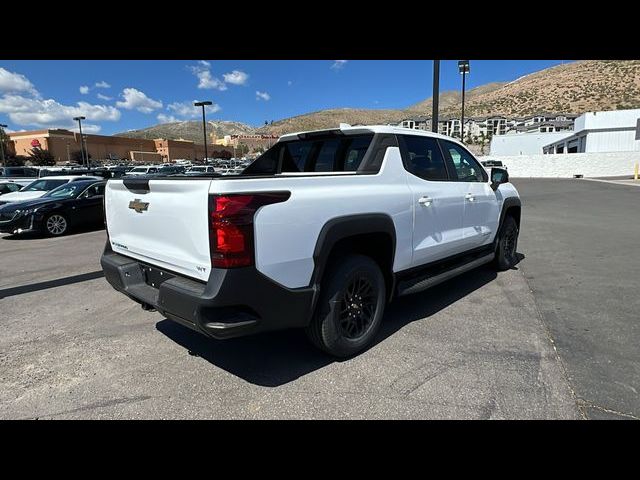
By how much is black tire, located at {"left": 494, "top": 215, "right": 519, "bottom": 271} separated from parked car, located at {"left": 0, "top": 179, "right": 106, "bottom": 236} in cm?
1026

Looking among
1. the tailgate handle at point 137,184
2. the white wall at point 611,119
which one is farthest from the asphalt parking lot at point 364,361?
the white wall at point 611,119

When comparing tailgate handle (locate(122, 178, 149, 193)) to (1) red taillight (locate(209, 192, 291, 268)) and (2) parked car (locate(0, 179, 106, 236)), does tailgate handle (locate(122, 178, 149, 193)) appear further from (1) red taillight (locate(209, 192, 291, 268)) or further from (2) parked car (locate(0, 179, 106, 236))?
(2) parked car (locate(0, 179, 106, 236))

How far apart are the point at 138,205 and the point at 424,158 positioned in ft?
9.16

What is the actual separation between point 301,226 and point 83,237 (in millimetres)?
9330

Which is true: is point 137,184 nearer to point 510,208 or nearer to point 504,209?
point 504,209

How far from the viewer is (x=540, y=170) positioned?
40688 millimetres

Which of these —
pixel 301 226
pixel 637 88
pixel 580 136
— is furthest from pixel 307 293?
pixel 637 88

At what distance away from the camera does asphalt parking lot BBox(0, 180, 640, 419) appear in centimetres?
273

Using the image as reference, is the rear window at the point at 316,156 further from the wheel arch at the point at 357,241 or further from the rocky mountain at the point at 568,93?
the rocky mountain at the point at 568,93

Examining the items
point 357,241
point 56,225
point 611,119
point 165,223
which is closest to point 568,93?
point 611,119

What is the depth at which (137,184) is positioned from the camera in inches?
124
